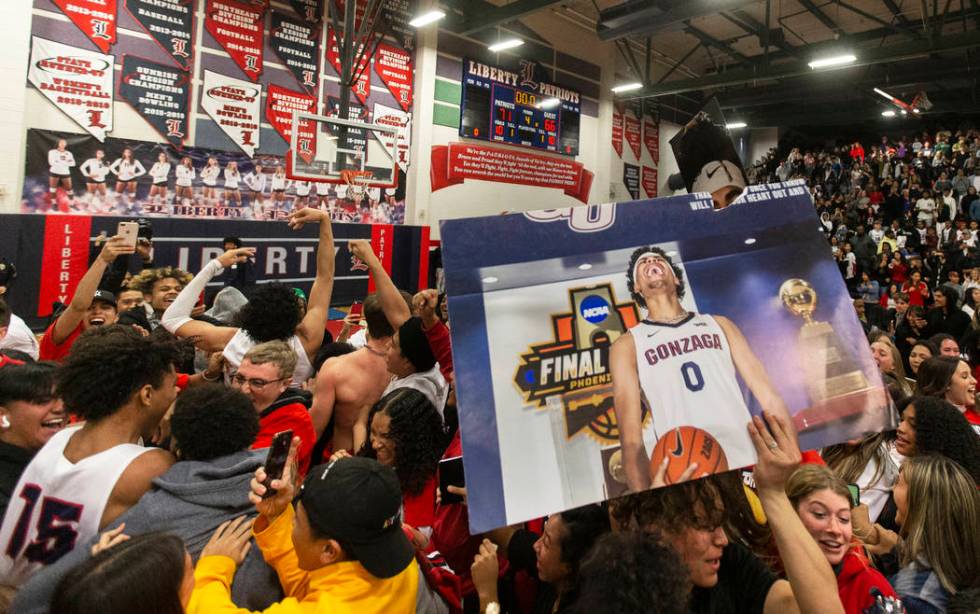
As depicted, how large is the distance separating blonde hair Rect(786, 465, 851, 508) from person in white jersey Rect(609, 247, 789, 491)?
60cm

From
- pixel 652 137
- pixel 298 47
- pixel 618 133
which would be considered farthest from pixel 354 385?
pixel 652 137

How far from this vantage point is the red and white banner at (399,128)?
10.4m

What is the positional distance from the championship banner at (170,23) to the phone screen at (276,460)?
8.53 metres

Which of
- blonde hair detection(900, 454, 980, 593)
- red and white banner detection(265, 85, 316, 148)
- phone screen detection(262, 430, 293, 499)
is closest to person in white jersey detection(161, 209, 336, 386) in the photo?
phone screen detection(262, 430, 293, 499)

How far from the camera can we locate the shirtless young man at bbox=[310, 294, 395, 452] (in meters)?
2.69

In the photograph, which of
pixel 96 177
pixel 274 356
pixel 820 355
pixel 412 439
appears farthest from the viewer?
pixel 96 177

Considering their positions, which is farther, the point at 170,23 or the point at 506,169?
the point at 506,169

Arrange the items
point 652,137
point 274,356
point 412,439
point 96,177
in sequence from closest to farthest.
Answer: point 412,439, point 274,356, point 96,177, point 652,137

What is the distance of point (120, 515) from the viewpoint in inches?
60.0

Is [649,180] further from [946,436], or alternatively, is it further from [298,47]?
[946,436]

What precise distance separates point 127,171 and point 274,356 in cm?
723

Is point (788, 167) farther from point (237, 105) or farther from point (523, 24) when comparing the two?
point (237, 105)

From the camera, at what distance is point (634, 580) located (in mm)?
1094

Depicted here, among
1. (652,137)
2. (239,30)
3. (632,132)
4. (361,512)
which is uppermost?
(652,137)
